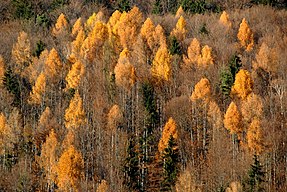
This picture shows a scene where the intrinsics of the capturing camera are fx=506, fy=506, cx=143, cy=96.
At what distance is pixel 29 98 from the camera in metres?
67.1

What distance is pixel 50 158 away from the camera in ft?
171

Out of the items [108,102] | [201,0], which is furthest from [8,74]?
[201,0]

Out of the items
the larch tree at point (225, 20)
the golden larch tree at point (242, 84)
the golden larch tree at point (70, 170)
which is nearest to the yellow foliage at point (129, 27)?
the larch tree at point (225, 20)

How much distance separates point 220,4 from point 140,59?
117 feet

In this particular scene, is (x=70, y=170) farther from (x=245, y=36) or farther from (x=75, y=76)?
(x=245, y=36)

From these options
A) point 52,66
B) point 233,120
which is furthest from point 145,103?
point 52,66

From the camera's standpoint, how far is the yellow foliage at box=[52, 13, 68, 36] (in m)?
90.1

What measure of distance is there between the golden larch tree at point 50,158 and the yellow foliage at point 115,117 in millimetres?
6807

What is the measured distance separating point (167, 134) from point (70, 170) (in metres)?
11.7

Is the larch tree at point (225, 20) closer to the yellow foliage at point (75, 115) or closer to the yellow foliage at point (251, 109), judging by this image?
the yellow foliage at point (251, 109)

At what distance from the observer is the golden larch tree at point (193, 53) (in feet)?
248

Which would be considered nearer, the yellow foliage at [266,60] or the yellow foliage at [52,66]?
the yellow foliage at [266,60]

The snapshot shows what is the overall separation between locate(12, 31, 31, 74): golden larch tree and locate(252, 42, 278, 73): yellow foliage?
34329 mm

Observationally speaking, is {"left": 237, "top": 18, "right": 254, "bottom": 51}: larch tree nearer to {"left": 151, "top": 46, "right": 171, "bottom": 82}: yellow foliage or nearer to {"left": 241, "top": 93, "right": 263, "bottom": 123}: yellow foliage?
{"left": 151, "top": 46, "right": 171, "bottom": 82}: yellow foliage
